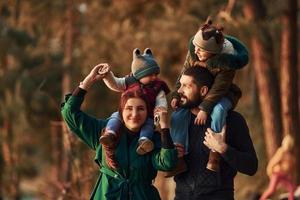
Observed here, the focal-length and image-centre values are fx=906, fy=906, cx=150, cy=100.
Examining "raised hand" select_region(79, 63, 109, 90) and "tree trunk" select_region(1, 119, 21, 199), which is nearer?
"raised hand" select_region(79, 63, 109, 90)

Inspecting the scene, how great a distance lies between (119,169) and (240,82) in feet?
54.5

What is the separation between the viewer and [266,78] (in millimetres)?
15219

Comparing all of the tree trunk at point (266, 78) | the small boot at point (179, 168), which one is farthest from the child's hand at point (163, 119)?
the tree trunk at point (266, 78)

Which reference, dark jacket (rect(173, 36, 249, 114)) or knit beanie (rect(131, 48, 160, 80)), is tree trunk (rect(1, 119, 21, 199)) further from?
dark jacket (rect(173, 36, 249, 114))

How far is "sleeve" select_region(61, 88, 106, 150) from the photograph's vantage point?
5332 mm

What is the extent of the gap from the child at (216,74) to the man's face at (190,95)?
0.04 meters

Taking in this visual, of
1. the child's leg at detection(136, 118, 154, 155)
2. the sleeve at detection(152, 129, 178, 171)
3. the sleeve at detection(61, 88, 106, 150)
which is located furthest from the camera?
the sleeve at detection(61, 88, 106, 150)

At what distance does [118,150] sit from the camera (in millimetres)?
5266

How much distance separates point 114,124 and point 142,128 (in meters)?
0.16

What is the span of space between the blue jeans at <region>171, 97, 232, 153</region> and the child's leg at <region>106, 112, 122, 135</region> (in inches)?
12.7

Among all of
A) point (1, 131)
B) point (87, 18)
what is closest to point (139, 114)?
point (87, 18)

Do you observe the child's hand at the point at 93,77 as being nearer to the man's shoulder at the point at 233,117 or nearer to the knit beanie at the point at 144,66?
the knit beanie at the point at 144,66

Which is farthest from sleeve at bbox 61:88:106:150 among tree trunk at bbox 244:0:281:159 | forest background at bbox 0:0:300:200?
tree trunk at bbox 244:0:281:159

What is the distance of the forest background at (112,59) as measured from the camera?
14.6 meters
